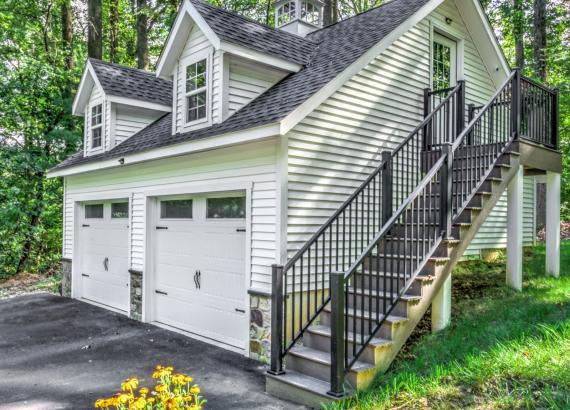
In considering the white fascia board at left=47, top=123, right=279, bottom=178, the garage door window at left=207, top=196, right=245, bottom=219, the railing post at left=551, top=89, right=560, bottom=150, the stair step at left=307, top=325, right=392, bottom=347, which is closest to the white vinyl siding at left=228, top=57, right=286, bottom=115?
the white fascia board at left=47, top=123, right=279, bottom=178

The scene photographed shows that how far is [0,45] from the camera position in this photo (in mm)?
14070

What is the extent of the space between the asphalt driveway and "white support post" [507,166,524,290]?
151 inches

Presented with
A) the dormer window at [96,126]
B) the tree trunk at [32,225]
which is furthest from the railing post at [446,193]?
the tree trunk at [32,225]

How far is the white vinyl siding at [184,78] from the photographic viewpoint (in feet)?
22.2

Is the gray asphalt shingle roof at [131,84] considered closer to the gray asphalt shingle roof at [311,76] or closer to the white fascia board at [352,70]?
the gray asphalt shingle roof at [311,76]

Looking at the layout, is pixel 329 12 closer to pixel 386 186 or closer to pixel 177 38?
pixel 177 38

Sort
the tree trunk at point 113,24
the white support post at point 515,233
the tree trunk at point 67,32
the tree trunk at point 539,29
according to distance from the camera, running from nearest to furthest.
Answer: the white support post at point 515,233 < the tree trunk at point 539,29 < the tree trunk at point 67,32 < the tree trunk at point 113,24

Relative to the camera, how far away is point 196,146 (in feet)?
20.7

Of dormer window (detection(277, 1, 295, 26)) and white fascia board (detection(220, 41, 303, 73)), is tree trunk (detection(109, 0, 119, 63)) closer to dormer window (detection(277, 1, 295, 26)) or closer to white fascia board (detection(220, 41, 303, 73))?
dormer window (detection(277, 1, 295, 26))

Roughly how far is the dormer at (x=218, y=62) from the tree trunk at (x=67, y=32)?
957cm

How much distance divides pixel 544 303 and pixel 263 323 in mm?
3416

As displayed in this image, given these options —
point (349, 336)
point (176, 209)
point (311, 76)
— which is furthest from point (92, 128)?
point (349, 336)

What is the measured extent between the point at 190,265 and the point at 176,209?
1039 millimetres

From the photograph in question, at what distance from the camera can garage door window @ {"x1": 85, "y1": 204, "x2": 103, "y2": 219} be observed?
9992 mm
